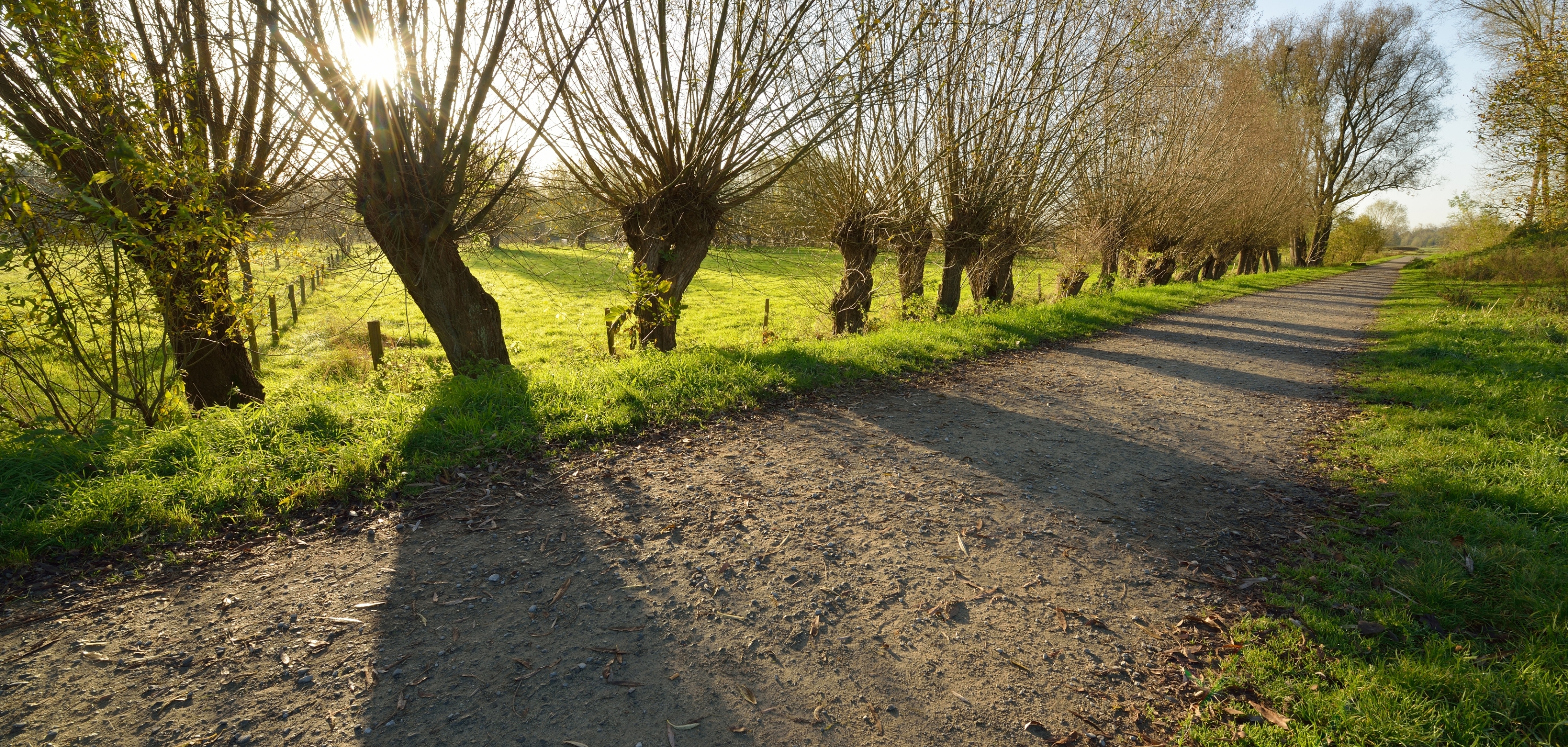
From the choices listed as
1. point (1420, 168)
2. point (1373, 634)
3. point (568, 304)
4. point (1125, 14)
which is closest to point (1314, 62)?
point (1420, 168)

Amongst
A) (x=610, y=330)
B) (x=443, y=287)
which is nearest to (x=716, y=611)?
(x=443, y=287)

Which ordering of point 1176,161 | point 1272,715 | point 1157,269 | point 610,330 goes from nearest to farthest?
point 1272,715 → point 610,330 → point 1176,161 → point 1157,269

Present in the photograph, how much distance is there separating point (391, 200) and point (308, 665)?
532cm

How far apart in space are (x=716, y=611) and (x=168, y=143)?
250 inches

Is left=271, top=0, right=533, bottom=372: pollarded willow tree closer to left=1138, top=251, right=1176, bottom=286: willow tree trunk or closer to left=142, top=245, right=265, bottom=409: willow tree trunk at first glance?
left=142, top=245, right=265, bottom=409: willow tree trunk

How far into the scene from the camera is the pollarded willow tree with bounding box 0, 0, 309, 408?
4355 millimetres

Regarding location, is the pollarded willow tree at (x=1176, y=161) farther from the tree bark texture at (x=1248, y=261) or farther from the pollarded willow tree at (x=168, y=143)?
the tree bark texture at (x=1248, y=261)

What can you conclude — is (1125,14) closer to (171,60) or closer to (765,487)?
(765,487)

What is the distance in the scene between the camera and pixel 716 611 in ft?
10.1

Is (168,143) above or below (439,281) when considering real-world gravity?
above

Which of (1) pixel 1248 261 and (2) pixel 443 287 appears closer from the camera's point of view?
(2) pixel 443 287

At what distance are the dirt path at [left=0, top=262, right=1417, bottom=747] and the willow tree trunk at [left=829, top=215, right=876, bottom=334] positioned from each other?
731 centimetres

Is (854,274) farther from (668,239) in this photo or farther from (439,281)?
(439,281)

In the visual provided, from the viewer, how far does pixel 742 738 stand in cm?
235
